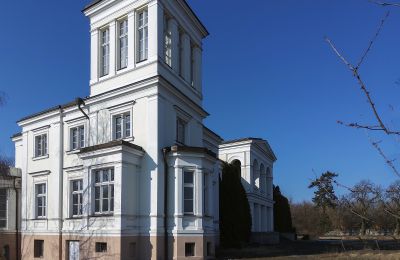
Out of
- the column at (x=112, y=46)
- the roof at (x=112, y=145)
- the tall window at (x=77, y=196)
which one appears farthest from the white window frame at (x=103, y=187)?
the column at (x=112, y=46)

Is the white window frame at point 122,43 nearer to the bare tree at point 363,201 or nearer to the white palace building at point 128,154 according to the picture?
the white palace building at point 128,154

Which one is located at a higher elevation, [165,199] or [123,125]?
[123,125]

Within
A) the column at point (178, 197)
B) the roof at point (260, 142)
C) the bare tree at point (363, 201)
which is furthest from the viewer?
the roof at point (260, 142)

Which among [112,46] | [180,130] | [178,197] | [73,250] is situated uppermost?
[112,46]

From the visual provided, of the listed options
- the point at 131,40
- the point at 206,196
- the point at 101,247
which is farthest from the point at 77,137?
the point at 206,196

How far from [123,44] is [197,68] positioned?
195 inches

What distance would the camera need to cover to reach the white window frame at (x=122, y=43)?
76.7ft

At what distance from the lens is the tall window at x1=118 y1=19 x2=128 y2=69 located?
2342 centimetres

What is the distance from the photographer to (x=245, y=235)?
33719 millimetres

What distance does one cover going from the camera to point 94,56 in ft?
80.0

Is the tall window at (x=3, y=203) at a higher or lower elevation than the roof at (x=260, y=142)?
lower

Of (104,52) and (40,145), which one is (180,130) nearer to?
(104,52)

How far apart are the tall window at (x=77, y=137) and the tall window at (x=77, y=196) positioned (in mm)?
1941

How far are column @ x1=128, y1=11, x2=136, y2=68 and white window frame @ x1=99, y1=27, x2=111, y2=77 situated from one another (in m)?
1.65
